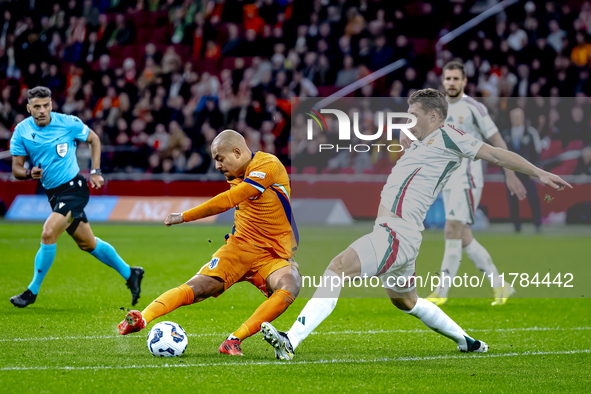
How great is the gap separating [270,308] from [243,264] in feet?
1.72

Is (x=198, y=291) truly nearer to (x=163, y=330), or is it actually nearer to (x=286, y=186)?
(x=163, y=330)

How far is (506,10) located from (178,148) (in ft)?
30.6

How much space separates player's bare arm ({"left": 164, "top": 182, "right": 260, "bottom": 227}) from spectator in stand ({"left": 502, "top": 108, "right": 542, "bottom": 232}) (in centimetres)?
662

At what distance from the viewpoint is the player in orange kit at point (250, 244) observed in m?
5.22

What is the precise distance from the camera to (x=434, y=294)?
7957 mm

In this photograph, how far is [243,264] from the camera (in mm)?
5621

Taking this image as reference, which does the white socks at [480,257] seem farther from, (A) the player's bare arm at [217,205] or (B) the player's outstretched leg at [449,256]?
(A) the player's bare arm at [217,205]

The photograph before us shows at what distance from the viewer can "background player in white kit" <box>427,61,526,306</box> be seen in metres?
7.75

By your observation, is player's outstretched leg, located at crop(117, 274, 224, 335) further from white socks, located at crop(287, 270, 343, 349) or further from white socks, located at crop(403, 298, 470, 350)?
white socks, located at crop(403, 298, 470, 350)

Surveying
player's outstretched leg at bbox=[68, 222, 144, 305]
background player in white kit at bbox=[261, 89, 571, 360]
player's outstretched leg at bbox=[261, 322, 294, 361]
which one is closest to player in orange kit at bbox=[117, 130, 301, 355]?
player's outstretched leg at bbox=[261, 322, 294, 361]

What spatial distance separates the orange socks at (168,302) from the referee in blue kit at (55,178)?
248 centimetres

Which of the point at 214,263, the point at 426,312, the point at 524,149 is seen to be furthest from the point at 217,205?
the point at 524,149

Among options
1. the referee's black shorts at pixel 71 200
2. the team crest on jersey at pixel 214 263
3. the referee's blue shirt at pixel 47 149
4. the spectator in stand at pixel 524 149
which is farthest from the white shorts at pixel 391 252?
the spectator in stand at pixel 524 149

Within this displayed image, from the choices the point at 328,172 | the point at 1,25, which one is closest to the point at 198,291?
the point at 328,172
